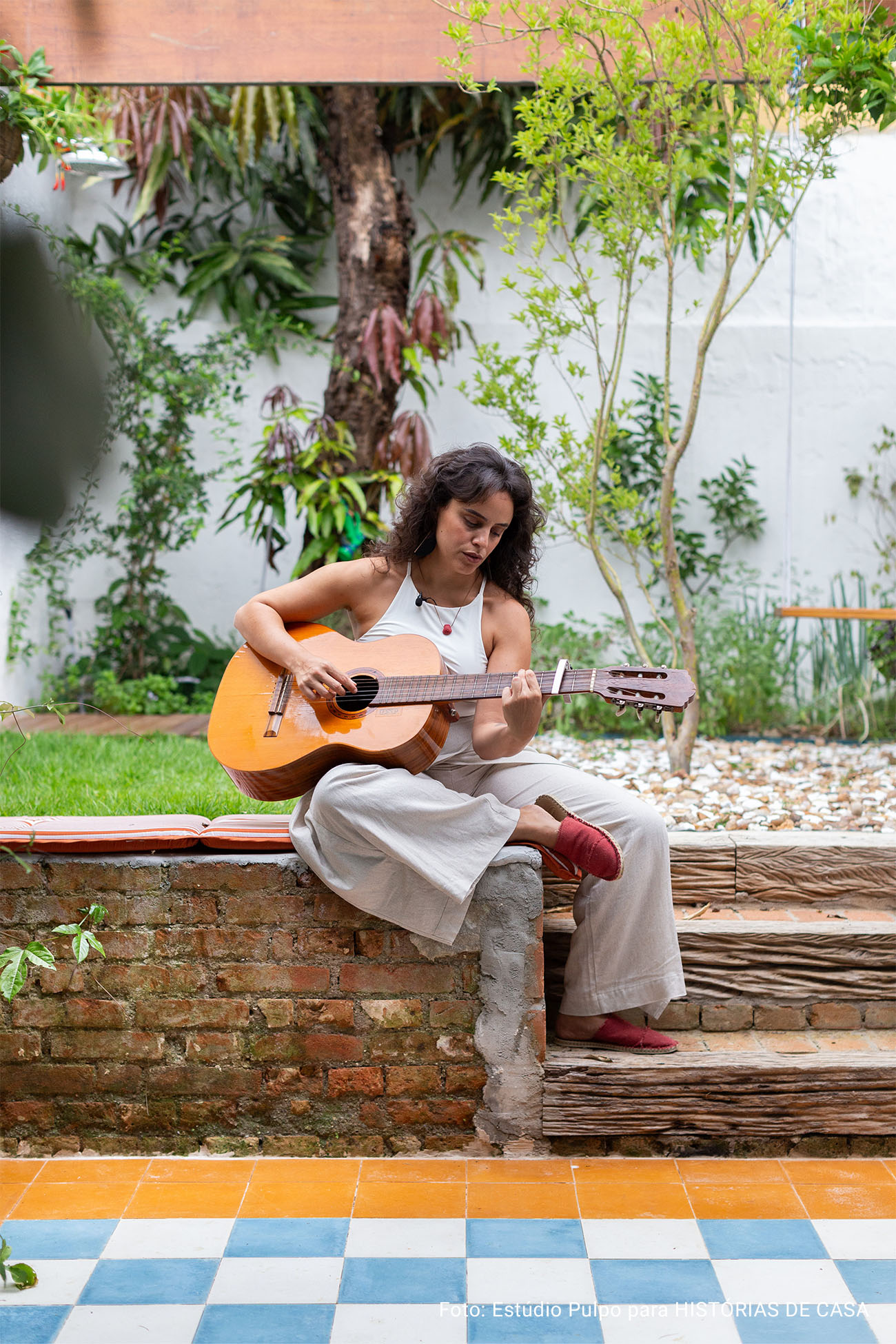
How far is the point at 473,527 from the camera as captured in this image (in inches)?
100

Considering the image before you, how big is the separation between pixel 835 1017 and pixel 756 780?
1.61m

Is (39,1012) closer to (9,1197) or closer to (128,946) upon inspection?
(128,946)

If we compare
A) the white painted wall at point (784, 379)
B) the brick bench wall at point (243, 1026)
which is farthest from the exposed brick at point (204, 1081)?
the white painted wall at point (784, 379)

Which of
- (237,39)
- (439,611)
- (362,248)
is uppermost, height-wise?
(237,39)

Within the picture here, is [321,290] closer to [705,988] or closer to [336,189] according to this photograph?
[336,189]

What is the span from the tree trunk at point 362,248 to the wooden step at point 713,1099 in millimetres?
3556

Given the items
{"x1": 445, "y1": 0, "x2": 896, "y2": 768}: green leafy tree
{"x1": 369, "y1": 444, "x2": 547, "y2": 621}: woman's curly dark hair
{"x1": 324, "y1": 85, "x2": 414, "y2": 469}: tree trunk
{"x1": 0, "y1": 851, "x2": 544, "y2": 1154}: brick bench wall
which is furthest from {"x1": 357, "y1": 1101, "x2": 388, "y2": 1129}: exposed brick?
{"x1": 324, "y1": 85, "x2": 414, "y2": 469}: tree trunk

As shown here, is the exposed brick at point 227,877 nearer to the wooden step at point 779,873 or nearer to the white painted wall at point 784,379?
the wooden step at point 779,873

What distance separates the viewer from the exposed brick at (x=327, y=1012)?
248 centimetres

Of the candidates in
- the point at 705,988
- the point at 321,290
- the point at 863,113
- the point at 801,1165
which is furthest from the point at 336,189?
the point at 801,1165

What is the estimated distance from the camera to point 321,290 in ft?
21.0

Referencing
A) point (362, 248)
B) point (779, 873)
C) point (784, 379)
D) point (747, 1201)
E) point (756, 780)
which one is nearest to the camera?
point (747, 1201)

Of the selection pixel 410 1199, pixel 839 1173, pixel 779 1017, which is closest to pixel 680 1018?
pixel 779 1017

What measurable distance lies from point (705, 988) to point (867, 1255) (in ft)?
2.44
